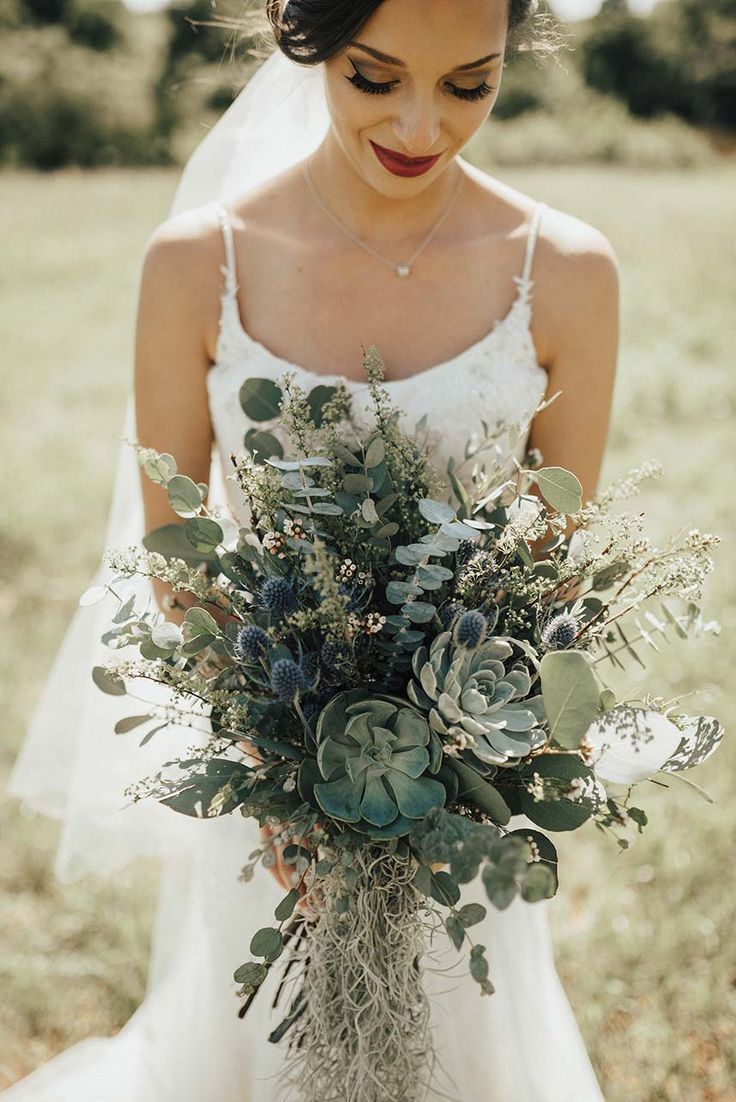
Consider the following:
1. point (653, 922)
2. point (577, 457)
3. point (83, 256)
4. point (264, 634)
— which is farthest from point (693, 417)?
point (83, 256)

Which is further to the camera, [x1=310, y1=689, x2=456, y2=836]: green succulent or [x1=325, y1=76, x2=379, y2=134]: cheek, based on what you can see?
[x1=325, y1=76, x2=379, y2=134]: cheek

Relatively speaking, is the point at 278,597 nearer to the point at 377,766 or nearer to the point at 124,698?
the point at 377,766

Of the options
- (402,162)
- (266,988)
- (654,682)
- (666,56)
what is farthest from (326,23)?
(666,56)

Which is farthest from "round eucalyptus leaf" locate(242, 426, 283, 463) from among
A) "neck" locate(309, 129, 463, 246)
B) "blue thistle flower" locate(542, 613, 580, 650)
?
"neck" locate(309, 129, 463, 246)

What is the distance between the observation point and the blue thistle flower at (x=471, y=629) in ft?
3.68

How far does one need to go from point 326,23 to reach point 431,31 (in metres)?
0.18

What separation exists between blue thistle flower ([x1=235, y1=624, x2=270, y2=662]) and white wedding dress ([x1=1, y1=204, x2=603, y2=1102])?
687mm

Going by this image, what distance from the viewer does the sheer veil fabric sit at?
2205mm

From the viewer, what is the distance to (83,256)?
10.9m

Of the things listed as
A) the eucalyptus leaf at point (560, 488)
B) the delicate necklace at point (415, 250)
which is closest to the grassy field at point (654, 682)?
the eucalyptus leaf at point (560, 488)

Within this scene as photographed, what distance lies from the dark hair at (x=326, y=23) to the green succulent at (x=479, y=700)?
101 centimetres

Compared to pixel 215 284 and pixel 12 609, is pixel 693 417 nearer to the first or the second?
pixel 12 609

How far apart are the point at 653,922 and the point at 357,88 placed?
2.31 m

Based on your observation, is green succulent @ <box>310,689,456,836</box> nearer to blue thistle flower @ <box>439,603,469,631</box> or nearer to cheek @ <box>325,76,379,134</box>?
blue thistle flower @ <box>439,603,469,631</box>
